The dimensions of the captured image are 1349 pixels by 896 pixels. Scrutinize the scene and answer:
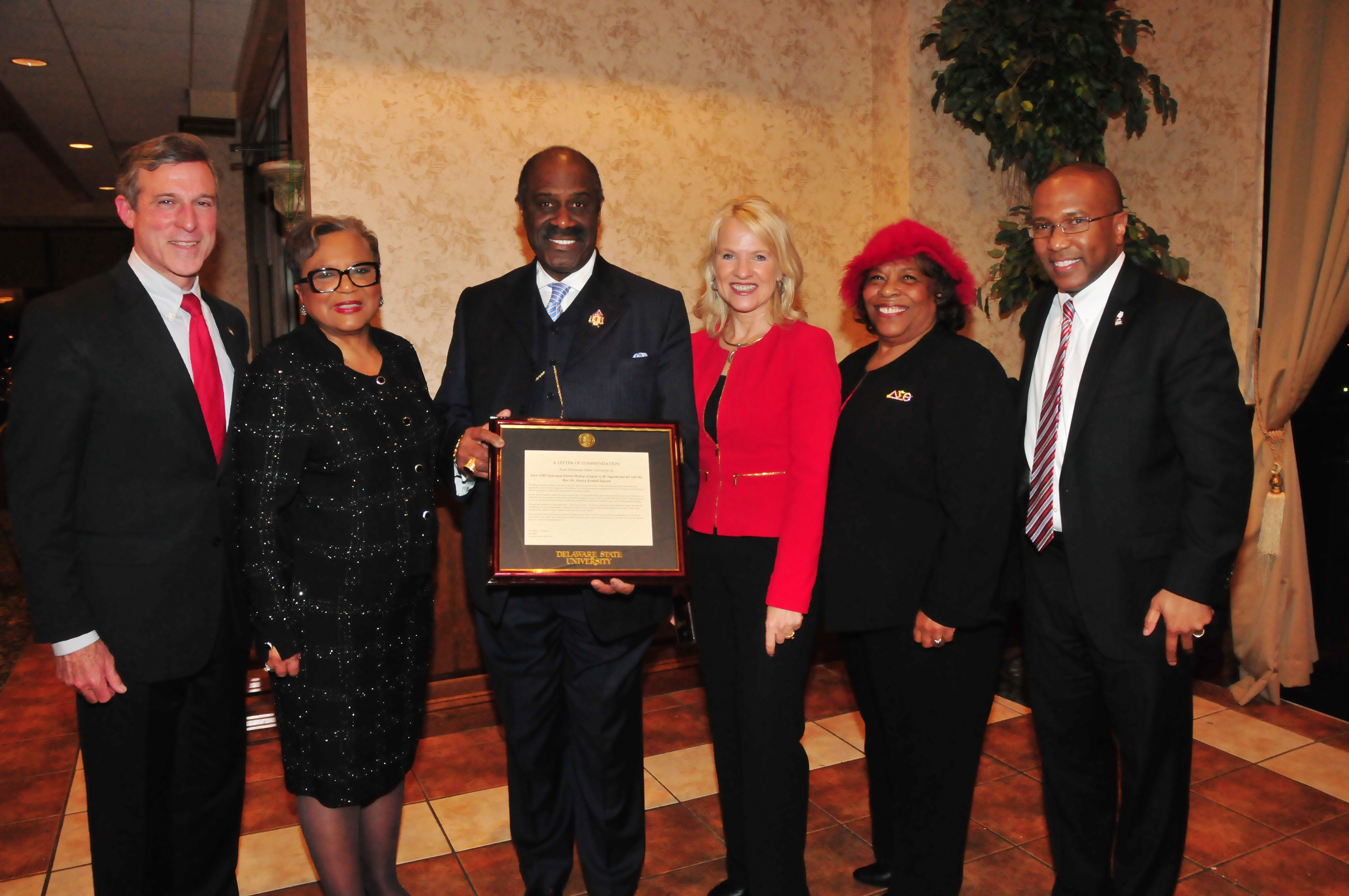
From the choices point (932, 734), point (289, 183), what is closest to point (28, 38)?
point (289, 183)

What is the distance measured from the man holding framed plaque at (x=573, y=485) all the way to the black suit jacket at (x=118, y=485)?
0.57 m

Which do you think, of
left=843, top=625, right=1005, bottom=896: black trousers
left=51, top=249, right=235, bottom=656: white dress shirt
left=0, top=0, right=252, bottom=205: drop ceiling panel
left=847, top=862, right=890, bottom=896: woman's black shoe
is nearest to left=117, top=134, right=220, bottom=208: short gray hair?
left=51, top=249, right=235, bottom=656: white dress shirt

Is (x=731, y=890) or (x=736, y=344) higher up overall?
(x=736, y=344)

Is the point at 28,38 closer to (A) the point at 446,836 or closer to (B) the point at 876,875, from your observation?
(A) the point at 446,836

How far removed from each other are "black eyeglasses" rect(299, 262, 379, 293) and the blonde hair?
2.63ft

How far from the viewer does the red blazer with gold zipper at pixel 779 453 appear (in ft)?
6.78

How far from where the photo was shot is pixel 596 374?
7.14 ft

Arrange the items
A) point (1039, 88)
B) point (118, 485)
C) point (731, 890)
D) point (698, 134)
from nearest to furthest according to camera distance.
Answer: point (118, 485) < point (731, 890) < point (1039, 88) < point (698, 134)

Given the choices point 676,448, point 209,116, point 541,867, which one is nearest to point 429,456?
point 676,448

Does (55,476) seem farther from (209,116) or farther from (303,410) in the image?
(209,116)

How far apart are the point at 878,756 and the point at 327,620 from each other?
145 cm

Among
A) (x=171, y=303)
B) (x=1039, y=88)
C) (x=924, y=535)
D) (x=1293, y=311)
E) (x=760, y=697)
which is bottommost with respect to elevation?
(x=760, y=697)

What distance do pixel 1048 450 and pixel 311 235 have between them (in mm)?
1818

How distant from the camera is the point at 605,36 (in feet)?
12.2
